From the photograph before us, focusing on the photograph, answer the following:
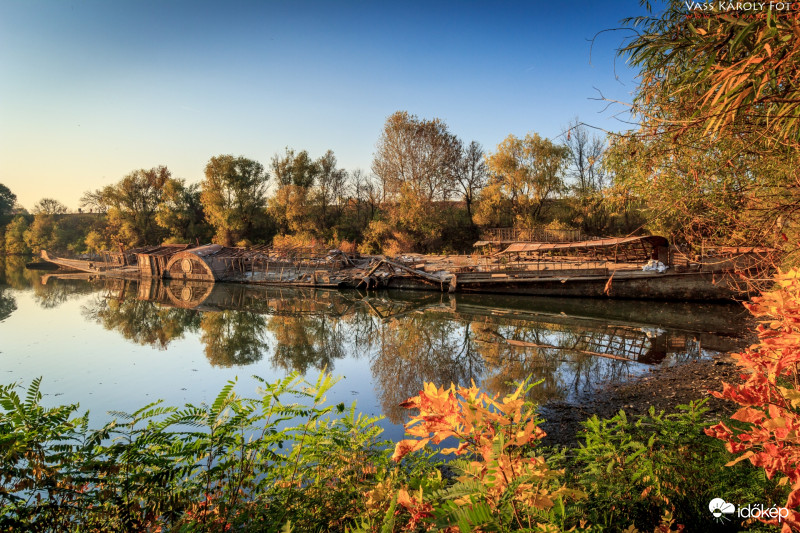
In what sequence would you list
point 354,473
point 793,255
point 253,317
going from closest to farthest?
point 354,473, point 793,255, point 253,317

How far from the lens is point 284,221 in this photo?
40.4 meters

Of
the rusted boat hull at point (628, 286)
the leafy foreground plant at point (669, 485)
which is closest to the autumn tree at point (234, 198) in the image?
the rusted boat hull at point (628, 286)

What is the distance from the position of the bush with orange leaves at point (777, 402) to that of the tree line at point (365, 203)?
1027 inches

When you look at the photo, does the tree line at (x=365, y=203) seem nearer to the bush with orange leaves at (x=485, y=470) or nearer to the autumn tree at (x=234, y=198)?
the autumn tree at (x=234, y=198)

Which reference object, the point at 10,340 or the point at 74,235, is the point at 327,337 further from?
the point at 74,235

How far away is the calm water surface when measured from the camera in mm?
8352

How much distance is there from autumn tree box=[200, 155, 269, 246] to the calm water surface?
19.9 meters

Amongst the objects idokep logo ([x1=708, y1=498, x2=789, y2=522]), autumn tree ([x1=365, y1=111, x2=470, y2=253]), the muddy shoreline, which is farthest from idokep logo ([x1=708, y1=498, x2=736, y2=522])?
autumn tree ([x1=365, y1=111, x2=470, y2=253])

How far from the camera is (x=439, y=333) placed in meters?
13.4

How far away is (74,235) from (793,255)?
Answer: 215ft

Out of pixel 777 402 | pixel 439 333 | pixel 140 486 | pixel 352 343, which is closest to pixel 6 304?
pixel 352 343

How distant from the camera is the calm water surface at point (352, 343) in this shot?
835 centimetres

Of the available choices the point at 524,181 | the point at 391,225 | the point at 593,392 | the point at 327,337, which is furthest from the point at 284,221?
the point at 593,392

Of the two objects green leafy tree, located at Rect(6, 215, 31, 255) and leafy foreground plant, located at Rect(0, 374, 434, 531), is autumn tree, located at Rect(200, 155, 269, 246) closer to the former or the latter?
green leafy tree, located at Rect(6, 215, 31, 255)
